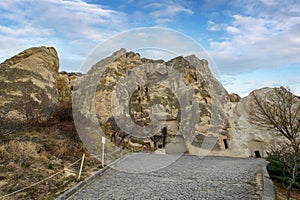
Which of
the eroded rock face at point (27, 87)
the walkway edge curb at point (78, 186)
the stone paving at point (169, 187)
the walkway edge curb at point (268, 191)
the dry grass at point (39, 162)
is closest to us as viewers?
the walkway edge curb at point (268, 191)

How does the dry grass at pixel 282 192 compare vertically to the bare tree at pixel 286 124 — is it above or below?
below

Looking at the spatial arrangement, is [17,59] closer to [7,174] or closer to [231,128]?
[7,174]

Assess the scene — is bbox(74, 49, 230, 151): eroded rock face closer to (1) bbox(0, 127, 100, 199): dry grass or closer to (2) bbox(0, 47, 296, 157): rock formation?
(2) bbox(0, 47, 296, 157): rock formation

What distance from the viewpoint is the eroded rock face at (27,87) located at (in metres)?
16.7

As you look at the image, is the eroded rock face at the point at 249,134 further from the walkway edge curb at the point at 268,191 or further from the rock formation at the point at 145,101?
the walkway edge curb at the point at 268,191

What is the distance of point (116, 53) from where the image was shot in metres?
30.6

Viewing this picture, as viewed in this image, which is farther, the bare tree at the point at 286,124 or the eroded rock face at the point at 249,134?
the eroded rock face at the point at 249,134

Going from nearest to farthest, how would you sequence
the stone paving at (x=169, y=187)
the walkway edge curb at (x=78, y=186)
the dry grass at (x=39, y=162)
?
the walkway edge curb at (x=78, y=186) → the stone paving at (x=169, y=187) → the dry grass at (x=39, y=162)

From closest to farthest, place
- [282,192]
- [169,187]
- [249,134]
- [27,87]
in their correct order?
[282,192] < [169,187] < [27,87] < [249,134]

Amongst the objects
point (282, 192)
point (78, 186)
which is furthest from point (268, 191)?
point (78, 186)

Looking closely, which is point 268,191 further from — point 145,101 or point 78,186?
point 145,101

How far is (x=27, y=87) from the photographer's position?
65.2ft

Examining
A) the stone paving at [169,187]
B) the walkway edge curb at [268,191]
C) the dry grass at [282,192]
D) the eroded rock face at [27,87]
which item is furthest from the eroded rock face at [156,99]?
the walkway edge curb at [268,191]

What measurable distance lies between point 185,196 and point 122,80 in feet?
73.1
